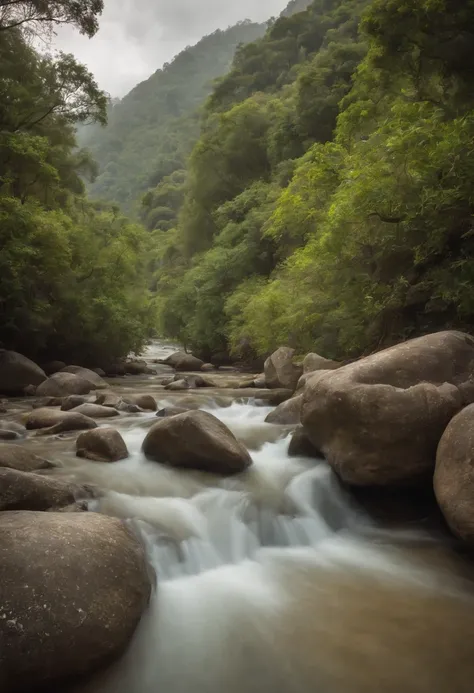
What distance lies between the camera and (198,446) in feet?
19.6

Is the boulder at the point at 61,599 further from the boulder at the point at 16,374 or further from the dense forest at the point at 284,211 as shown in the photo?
the boulder at the point at 16,374

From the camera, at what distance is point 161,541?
4.41 metres

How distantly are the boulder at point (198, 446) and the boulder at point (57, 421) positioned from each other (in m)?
2.50

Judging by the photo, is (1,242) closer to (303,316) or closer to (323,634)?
(303,316)

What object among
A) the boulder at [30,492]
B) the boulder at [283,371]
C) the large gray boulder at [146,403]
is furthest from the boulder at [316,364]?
the boulder at [30,492]

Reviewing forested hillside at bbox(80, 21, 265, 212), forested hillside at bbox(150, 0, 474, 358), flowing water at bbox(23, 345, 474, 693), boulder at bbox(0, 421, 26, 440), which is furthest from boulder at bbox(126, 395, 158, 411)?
forested hillside at bbox(80, 21, 265, 212)

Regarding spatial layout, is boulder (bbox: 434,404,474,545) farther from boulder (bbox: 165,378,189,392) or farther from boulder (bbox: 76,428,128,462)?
boulder (bbox: 165,378,189,392)

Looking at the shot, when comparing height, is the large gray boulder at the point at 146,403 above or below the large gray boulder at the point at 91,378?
below

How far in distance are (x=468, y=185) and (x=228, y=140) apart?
92.7 feet

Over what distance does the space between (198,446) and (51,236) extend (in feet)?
38.2

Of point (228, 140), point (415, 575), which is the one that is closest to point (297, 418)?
point (415, 575)

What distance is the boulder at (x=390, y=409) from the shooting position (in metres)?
5.12

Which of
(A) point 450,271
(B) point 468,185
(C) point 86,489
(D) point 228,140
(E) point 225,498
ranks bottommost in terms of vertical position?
(E) point 225,498

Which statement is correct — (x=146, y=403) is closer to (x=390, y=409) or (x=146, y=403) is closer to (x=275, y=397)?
(x=275, y=397)
